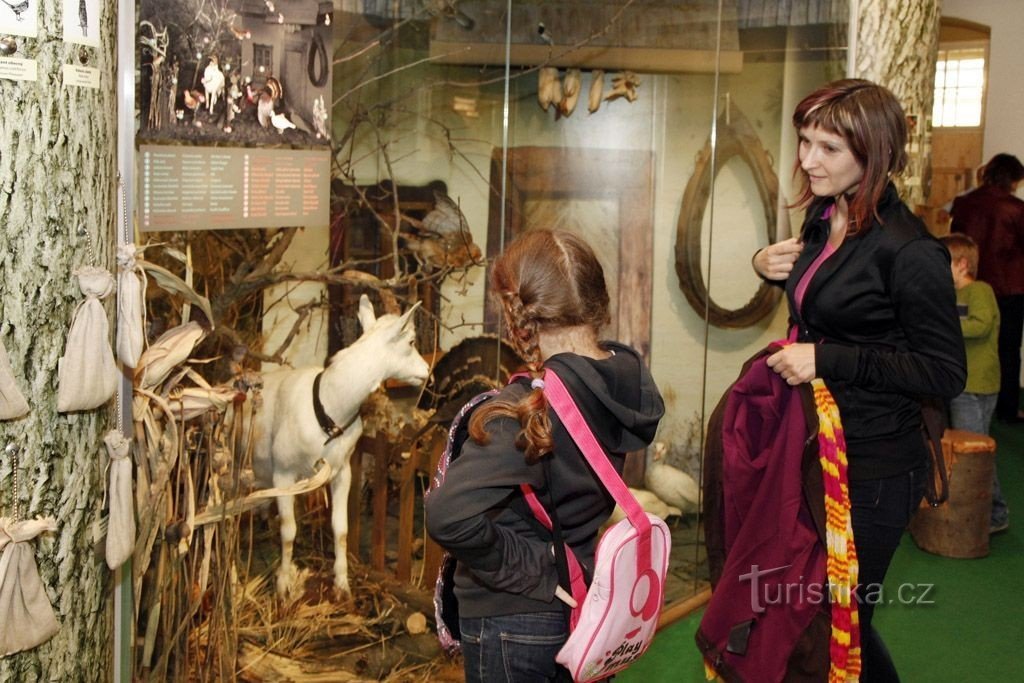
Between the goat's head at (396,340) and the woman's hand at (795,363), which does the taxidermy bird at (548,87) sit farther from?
the woman's hand at (795,363)

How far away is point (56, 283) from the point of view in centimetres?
208

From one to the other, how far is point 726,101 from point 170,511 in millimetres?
2300

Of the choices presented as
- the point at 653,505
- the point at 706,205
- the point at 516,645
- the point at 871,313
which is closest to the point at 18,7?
the point at 516,645

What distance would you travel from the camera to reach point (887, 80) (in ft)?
12.6

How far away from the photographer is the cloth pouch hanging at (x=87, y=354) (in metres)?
2.09

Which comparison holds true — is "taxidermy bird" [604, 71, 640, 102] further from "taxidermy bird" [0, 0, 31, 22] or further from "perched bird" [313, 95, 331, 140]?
"taxidermy bird" [0, 0, 31, 22]

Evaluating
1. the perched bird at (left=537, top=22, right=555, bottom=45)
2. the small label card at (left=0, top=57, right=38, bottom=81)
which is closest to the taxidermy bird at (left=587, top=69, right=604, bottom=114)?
the perched bird at (left=537, top=22, right=555, bottom=45)

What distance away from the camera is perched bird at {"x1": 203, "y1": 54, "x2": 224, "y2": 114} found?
8.07ft

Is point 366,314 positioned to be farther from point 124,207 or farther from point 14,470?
point 14,470

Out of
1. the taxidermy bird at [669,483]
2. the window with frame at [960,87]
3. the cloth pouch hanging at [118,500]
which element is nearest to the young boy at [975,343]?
the taxidermy bird at [669,483]

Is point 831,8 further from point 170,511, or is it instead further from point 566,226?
point 170,511

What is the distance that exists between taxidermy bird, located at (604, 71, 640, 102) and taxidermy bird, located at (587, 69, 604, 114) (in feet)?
0.10

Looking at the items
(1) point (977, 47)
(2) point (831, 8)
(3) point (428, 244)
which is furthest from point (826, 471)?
(1) point (977, 47)

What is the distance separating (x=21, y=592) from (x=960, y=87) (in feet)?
29.5
